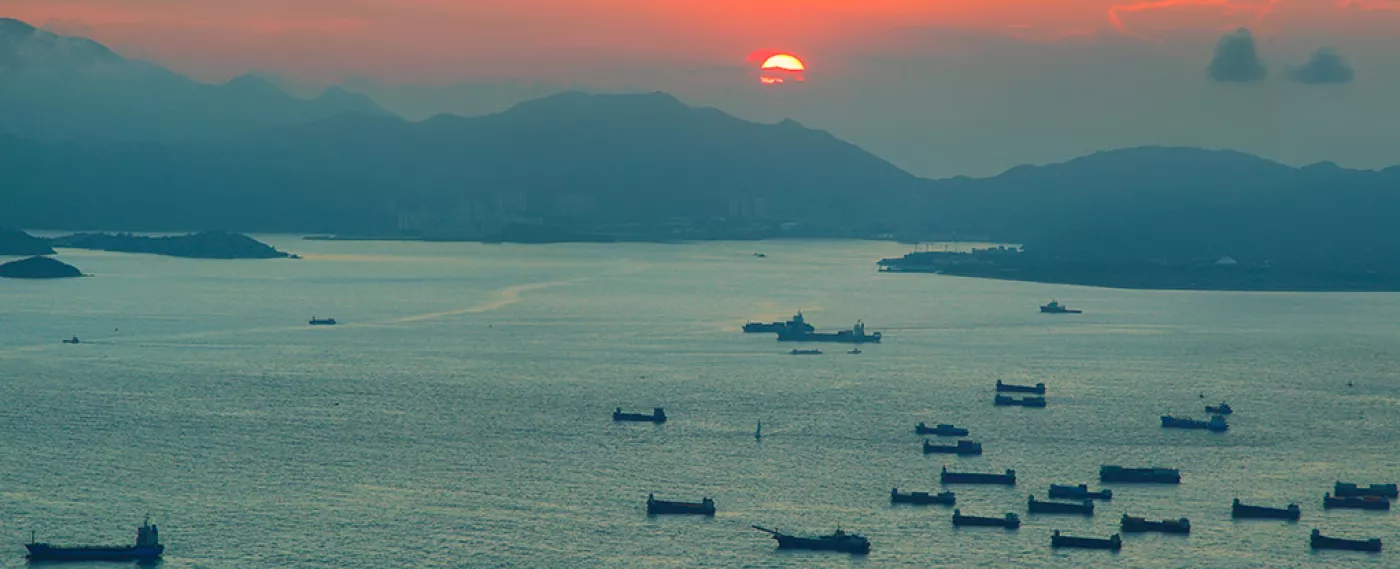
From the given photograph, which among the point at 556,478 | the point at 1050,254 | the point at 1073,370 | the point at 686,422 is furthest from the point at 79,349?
the point at 1050,254

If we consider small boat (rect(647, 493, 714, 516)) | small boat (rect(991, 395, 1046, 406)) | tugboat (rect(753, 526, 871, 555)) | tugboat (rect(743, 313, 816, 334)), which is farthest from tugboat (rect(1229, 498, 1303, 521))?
tugboat (rect(743, 313, 816, 334))

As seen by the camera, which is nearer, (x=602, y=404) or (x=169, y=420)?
(x=169, y=420)

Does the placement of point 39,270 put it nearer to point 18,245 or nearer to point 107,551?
point 18,245

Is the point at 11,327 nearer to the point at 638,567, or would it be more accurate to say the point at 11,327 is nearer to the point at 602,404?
the point at 602,404

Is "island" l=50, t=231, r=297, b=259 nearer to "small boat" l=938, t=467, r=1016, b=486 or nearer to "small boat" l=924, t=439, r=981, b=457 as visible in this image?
"small boat" l=924, t=439, r=981, b=457

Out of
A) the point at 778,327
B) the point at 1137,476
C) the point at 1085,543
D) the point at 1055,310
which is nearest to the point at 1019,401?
the point at 1137,476
